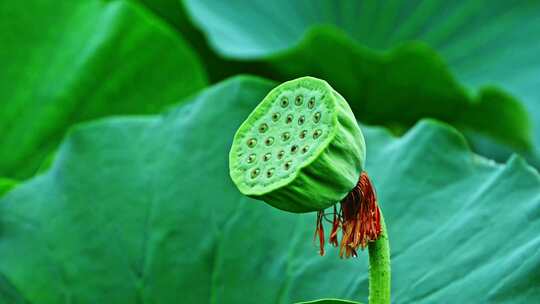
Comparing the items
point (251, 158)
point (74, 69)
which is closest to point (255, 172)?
point (251, 158)

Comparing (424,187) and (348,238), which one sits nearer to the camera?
(348,238)

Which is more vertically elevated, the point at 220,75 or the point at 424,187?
the point at 424,187

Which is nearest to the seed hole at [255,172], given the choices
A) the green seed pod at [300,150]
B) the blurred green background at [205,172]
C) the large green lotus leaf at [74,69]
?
the green seed pod at [300,150]

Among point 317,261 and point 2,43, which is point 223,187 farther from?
point 2,43

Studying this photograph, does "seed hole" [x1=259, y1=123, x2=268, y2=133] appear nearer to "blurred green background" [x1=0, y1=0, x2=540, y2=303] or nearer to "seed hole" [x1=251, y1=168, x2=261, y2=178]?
"seed hole" [x1=251, y1=168, x2=261, y2=178]

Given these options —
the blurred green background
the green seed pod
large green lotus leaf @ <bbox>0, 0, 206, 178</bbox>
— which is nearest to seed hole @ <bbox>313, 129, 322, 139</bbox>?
the green seed pod

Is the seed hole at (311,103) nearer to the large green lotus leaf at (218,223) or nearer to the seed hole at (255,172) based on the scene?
the seed hole at (255,172)

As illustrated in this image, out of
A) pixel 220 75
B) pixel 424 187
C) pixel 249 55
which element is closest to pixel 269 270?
pixel 424 187
